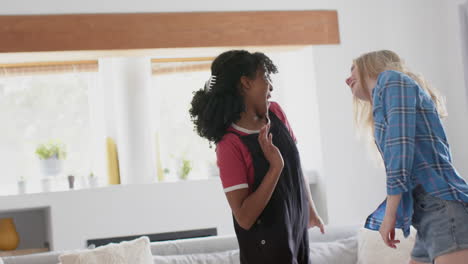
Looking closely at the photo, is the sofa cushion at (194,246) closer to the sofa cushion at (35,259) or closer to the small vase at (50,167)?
the sofa cushion at (35,259)

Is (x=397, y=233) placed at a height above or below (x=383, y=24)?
below

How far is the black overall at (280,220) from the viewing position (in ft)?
6.27

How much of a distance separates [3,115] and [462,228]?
468 cm

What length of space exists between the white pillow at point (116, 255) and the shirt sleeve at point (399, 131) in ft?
6.13

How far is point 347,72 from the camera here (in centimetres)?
499

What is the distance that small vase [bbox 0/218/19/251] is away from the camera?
507 cm

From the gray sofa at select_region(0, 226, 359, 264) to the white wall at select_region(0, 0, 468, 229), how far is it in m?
0.94

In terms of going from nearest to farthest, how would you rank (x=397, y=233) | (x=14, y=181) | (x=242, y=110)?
(x=242, y=110) < (x=397, y=233) < (x=14, y=181)

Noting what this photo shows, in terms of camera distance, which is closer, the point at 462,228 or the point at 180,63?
the point at 462,228

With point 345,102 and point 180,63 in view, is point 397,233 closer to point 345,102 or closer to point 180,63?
point 345,102

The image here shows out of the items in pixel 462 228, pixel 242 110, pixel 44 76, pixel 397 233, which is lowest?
pixel 397 233

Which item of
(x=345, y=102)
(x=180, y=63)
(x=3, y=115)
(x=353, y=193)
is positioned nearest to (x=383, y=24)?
(x=345, y=102)

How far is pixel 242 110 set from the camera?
1969 millimetres

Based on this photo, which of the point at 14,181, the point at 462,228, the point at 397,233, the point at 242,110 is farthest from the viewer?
the point at 14,181
